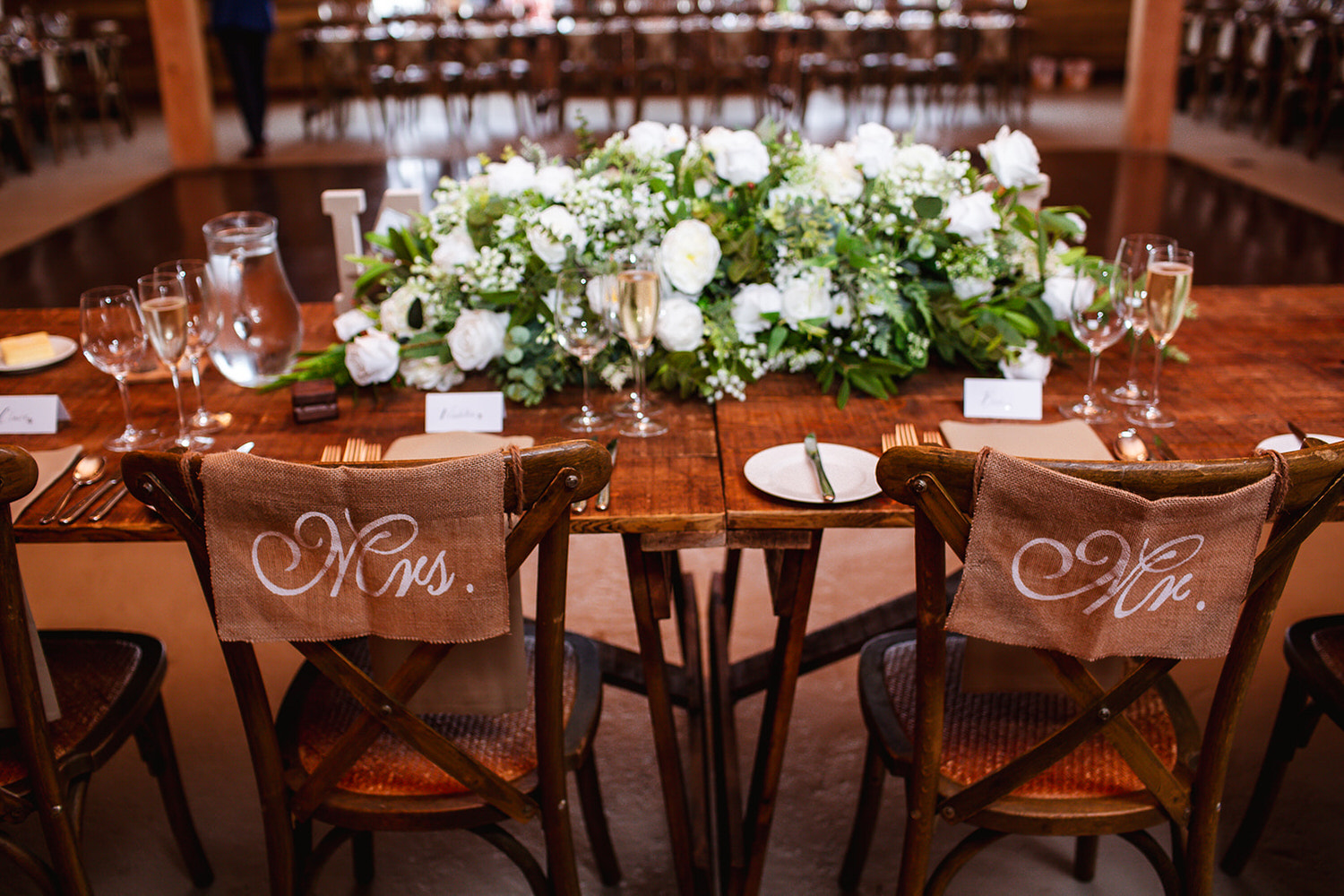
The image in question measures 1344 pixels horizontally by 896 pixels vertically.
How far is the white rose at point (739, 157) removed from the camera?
1790 mm

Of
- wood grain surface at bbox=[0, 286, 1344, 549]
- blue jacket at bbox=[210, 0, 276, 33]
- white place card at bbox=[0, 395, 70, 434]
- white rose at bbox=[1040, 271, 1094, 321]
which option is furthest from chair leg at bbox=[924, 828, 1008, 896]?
blue jacket at bbox=[210, 0, 276, 33]

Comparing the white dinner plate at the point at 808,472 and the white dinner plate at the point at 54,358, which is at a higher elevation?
the white dinner plate at the point at 54,358

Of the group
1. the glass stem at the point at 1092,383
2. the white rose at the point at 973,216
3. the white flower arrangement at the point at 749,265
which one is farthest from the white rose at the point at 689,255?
the glass stem at the point at 1092,383

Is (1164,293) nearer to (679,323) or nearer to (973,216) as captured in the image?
(973,216)

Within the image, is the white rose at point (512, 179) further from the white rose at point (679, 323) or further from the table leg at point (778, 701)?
the table leg at point (778, 701)

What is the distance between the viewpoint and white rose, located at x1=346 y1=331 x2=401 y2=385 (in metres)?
1.77

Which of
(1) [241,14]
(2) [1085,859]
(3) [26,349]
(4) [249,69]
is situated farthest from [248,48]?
(2) [1085,859]

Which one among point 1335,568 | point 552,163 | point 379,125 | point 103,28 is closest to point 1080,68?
point 379,125

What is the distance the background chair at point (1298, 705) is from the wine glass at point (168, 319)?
1.62 meters

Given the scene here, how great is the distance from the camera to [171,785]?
1.79 m

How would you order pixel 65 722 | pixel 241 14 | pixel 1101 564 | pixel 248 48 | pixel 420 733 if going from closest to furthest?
pixel 1101 564 → pixel 420 733 → pixel 65 722 → pixel 241 14 → pixel 248 48

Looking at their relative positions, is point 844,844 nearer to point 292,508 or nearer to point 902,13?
point 292,508

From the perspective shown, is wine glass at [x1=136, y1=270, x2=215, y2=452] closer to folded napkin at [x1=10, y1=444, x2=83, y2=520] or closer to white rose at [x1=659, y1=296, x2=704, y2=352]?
folded napkin at [x1=10, y1=444, x2=83, y2=520]

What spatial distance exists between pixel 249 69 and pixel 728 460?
25.2ft
